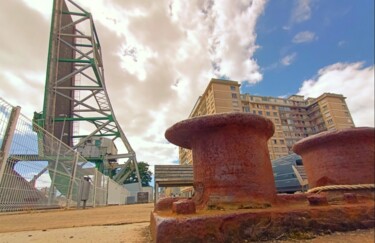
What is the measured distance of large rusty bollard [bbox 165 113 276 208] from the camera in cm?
136

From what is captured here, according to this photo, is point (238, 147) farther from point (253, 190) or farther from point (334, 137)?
point (334, 137)

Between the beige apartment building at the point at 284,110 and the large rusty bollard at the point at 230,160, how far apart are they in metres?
44.8

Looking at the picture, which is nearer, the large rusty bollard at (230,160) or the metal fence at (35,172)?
the large rusty bollard at (230,160)

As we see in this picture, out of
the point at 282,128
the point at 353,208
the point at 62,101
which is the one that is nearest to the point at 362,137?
the point at 353,208

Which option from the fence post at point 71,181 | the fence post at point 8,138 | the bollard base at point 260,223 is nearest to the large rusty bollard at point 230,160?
the bollard base at point 260,223

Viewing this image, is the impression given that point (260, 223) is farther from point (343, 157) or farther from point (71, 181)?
point (71, 181)

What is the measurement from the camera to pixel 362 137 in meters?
1.43

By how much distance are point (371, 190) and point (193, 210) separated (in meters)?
1.10

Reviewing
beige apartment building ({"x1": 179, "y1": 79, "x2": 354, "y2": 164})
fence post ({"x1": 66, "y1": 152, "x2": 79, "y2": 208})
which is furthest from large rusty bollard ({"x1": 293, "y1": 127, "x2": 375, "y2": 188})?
beige apartment building ({"x1": 179, "y1": 79, "x2": 354, "y2": 164})

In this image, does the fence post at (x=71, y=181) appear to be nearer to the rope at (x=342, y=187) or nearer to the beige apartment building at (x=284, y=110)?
the rope at (x=342, y=187)

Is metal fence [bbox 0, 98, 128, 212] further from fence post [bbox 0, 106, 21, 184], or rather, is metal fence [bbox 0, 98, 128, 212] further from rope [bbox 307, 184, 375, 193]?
rope [bbox 307, 184, 375, 193]

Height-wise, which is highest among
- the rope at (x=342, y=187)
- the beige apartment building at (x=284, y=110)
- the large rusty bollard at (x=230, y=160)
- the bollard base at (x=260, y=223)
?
the beige apartment building at (x=284, y=110)

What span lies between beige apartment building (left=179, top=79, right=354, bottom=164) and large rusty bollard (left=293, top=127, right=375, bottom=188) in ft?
146

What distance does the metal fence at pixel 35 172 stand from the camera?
4.46m
